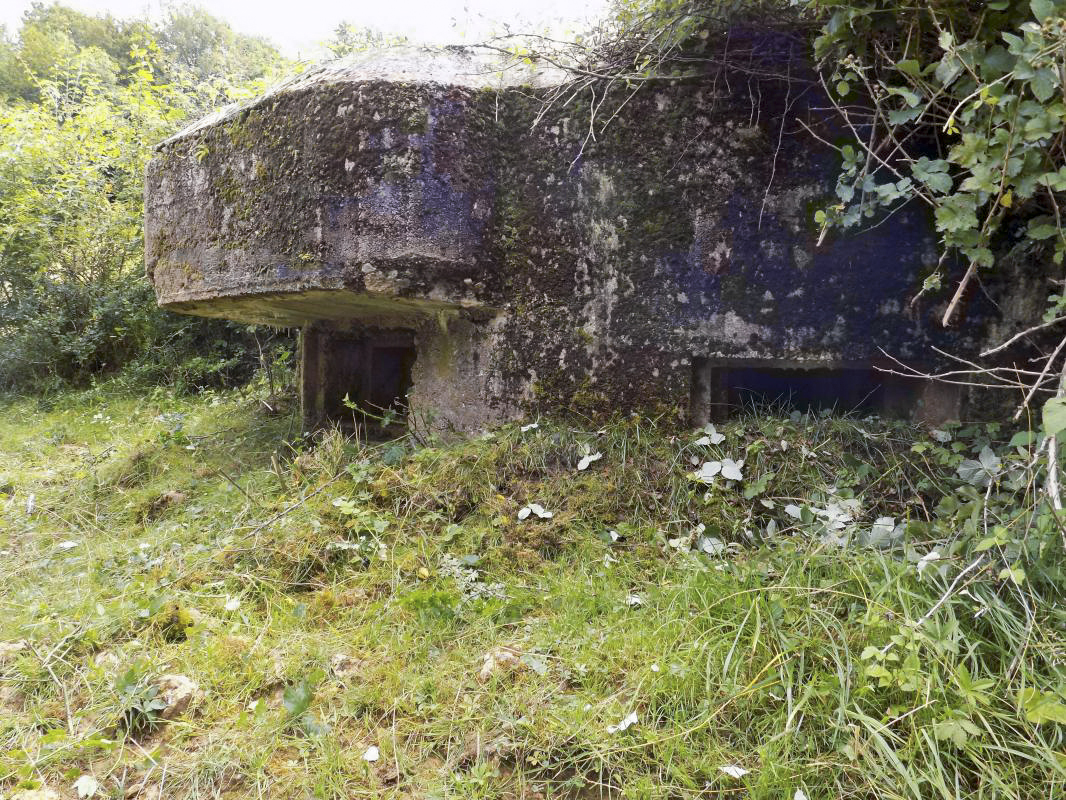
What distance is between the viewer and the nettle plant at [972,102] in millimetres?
1527

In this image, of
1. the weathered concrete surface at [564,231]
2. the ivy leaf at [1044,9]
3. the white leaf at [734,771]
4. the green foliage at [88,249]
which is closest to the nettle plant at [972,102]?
the ivy leaf at [1044,9]

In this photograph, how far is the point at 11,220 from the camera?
7660 millimetres

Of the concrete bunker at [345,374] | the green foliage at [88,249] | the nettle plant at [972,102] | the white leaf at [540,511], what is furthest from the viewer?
the green foliage at [88,249]

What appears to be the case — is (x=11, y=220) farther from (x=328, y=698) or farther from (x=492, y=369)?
(x=328, y=698)

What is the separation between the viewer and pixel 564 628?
1.83 metres

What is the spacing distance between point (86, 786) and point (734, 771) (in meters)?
1.37

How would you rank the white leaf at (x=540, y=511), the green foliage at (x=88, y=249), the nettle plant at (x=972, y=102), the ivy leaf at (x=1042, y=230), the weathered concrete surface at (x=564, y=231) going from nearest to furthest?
the nettle plant at (x=972, y=102)
the ivy leaf at (x=1042, y=230)
the white leaf at (x=540, y=511)
the weathered concrete surface at (x=564, y=231)
the green foliage at (x=88, y=249)

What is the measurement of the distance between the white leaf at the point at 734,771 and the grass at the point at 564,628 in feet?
0.04

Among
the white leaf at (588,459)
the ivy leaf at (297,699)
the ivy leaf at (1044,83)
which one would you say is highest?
the ivy leaf at (1044,83)

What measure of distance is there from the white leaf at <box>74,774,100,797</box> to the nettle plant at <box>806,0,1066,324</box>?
2.33 m

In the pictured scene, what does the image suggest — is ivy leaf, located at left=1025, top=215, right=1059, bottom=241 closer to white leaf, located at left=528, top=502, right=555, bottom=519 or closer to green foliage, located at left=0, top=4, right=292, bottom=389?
white leaf, located at left=528, top=502, right=555, bottom=519

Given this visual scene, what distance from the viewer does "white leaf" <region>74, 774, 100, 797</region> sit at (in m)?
1.43

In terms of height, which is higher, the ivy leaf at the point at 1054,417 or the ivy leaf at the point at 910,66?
the ivy leaf at the point at 910,66

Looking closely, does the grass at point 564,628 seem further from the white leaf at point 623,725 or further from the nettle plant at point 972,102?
the nettle plant at point 972,102
